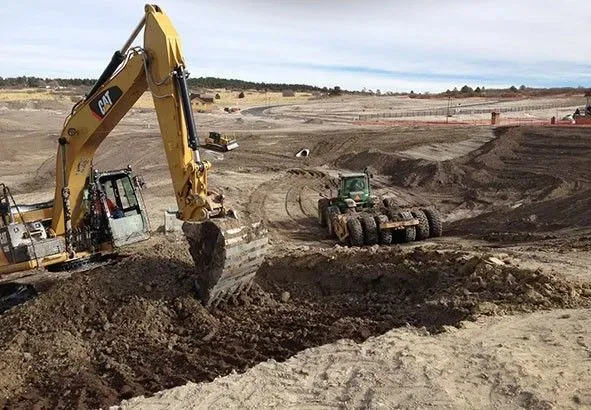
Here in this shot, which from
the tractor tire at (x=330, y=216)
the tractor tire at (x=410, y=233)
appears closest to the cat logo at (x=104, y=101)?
the tractor tire at (x=330, y=216)

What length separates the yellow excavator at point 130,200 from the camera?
10000 millimetres

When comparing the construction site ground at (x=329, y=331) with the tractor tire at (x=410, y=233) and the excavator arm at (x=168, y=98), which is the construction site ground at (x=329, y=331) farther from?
the excavator arm at (x=168, y=98)

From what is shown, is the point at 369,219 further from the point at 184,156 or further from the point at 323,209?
the point at 184,156

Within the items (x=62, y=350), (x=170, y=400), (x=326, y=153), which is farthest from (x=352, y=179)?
(x=326, y=153)

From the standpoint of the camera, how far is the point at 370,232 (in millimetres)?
17375

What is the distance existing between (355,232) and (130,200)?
6844 mm

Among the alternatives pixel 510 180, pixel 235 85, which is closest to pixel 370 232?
pixel 510 180

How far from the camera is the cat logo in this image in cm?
1088

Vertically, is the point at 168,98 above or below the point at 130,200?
above

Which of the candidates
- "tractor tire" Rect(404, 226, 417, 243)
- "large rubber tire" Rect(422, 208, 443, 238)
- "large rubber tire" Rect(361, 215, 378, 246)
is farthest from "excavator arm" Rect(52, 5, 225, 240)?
"large rubber tire" Rect(422, 208, 443, 238)

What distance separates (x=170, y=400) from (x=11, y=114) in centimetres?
6796

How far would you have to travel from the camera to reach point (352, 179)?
19.7 metres

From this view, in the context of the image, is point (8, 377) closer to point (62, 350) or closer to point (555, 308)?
point (62, 350)

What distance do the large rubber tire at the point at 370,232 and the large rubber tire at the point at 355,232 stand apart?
16 cm
